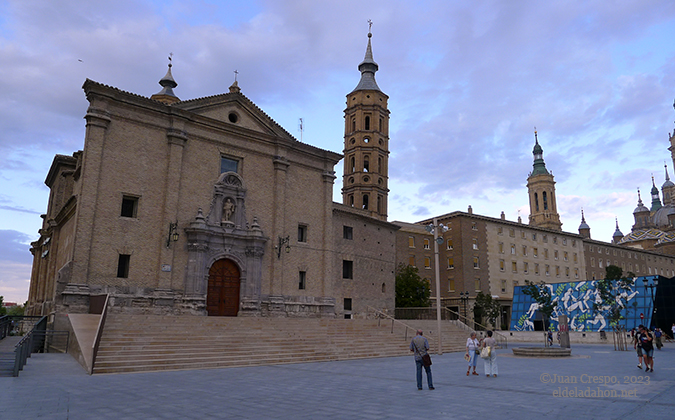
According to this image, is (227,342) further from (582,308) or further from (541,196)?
(541,196)

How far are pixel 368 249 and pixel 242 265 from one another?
14.3 m

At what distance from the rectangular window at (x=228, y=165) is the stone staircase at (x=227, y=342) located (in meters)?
11.1

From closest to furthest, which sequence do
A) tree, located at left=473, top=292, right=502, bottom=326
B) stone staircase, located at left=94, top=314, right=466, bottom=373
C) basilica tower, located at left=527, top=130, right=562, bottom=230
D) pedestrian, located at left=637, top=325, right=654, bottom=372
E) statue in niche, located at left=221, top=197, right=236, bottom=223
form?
pedestrian, located at left=637, top=325, right=654, bottom=372
stone staircase, located at left=94, top=314, right=466, bottom=373
statue in niche, located at left=221, top=197, right=236, bottom=223
tree, located at left=473, top=292, right=502, bottom=326
basilica tower, located at left=527, top=130, right=562, bottom=230

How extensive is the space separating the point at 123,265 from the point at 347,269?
18605 millimetres

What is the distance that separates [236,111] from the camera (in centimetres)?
3162

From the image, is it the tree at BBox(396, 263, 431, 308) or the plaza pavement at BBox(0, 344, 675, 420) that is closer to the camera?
the plaza pavement at BBox(0, 344, 675, 420)

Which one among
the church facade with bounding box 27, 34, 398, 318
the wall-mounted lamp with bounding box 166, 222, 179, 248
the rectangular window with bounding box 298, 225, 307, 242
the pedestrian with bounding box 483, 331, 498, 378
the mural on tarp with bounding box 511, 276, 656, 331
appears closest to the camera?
the pedestrian with bounding box 483, 331, 498, 378

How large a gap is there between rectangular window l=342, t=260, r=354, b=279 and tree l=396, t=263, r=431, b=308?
38.8ft

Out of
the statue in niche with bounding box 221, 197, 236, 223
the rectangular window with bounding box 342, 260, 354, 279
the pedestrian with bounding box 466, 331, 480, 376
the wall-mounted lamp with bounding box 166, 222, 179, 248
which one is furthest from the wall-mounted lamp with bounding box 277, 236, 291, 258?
the pedestrian with bounding box 466, 331, 480, 376

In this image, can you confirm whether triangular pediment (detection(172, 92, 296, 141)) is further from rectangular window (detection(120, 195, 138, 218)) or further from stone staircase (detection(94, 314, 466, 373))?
stone staircase (detection(94, 314, 466, 373))

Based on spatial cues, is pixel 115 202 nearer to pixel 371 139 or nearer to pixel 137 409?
pixel 137 409

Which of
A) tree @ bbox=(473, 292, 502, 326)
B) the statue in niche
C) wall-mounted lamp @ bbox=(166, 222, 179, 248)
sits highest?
the statue in niche

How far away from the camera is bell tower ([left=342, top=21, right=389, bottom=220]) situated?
56594 mm

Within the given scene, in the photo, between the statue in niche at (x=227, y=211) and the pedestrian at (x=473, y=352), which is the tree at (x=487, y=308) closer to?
the statue in niche at (x=227, y=211)
